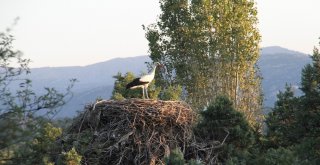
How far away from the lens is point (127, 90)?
2814 cm

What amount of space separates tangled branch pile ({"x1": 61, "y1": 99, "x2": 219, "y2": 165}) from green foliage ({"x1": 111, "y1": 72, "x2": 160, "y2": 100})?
22.6 feet

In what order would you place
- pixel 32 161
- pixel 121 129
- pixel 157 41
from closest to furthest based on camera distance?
pixel 32 161 → pixel 121 129 → pixel 157 41

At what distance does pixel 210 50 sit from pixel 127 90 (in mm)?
11594

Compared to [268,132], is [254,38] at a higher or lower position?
higher

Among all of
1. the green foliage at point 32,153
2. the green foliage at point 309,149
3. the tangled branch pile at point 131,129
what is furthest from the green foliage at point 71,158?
the green foliage at point 32,153

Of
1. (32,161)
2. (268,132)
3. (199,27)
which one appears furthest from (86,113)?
(199,27)

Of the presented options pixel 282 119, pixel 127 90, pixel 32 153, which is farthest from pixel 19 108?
pixel 127 90

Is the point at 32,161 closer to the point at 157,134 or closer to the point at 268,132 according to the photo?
the point at 157,134

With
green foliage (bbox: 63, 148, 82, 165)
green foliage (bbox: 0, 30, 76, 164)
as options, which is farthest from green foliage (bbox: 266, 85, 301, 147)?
green foliage (bbox: 0, 30, 76, 164)

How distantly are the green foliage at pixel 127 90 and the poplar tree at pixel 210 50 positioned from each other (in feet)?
27.8

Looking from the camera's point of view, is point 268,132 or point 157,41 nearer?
point 268,132

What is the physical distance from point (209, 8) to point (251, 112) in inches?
301

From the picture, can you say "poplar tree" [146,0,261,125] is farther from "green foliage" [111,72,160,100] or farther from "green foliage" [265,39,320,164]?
"green foliage" [265,39,320,164]

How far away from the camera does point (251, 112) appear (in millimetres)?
37750
